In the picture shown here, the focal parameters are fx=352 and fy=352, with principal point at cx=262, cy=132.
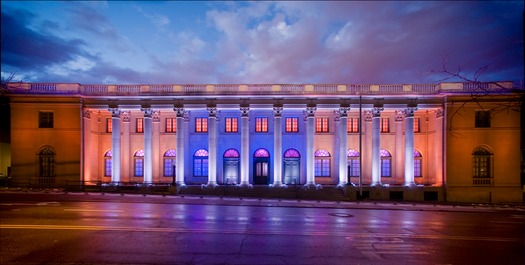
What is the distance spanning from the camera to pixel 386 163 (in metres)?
36.7

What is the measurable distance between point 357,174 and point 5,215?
2950cm

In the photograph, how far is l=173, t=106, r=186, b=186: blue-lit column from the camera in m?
34.1

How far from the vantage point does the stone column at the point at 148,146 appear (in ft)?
112

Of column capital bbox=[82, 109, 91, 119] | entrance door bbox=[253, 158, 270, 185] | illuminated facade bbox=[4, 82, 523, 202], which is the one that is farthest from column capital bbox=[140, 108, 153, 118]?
entrance door bbox=[253, 158, 270, 185]

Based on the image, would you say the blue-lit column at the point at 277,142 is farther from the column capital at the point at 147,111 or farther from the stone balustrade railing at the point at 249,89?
the column capital at the point at 147,111

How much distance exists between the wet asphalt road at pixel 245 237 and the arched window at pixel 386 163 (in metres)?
16.6

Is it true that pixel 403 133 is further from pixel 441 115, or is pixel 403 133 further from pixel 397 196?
pixel 397 196

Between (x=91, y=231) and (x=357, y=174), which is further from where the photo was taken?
(x=357, y=174)

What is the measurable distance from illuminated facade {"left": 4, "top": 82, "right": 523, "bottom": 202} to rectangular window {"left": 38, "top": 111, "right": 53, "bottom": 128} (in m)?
0.10

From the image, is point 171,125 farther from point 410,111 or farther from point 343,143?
point 410,111

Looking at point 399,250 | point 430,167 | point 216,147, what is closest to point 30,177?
point 216,147

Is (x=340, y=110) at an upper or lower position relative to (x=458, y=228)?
upper

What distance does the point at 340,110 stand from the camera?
3412 centimetres

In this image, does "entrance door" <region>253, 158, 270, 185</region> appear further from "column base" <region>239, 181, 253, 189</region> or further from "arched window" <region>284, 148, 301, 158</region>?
"column base" <region>239, 181, 253, 189</region>
